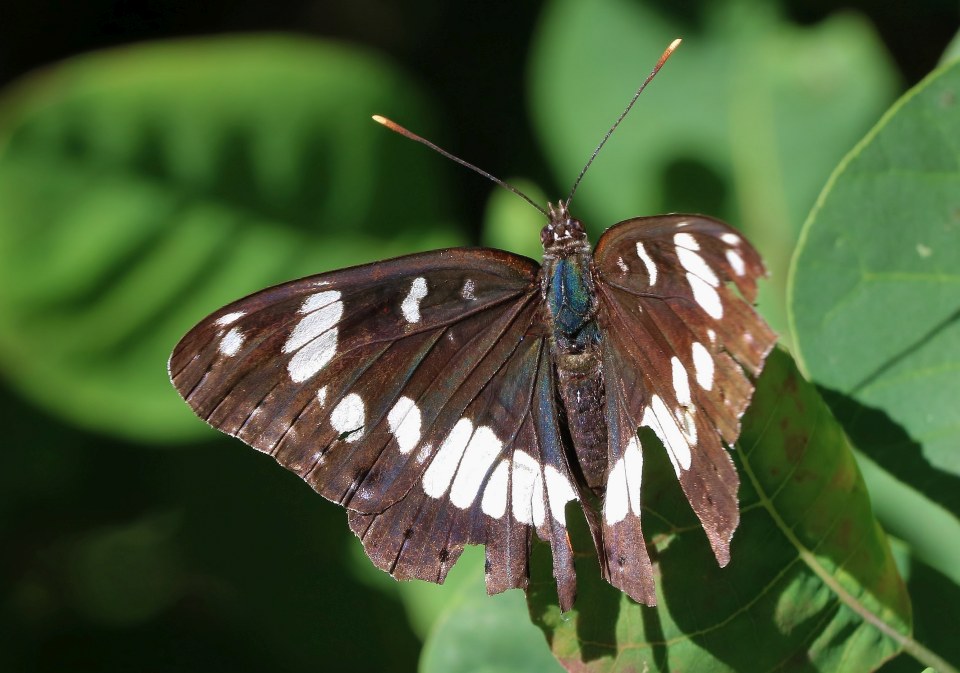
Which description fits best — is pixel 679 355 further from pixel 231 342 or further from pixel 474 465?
pixel 231 342

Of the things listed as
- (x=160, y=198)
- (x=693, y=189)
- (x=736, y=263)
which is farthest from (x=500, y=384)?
(x=160, y=198)

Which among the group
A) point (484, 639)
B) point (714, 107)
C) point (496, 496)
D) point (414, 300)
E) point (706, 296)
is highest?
point (714, 107)

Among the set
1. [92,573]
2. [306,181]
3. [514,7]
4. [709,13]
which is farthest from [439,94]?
[92,573]

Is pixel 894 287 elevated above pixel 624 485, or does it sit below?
above

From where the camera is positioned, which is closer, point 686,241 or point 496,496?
point 686,241

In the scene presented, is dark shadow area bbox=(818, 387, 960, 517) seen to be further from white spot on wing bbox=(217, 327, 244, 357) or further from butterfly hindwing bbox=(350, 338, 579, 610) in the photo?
white spot on wing bbox=(217, 327, 244, 357)

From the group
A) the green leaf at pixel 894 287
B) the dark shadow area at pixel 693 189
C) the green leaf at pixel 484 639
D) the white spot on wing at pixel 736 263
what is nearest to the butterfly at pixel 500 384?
the white spot on wing at pixel 736 263

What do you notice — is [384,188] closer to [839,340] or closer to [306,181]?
[306,181]
